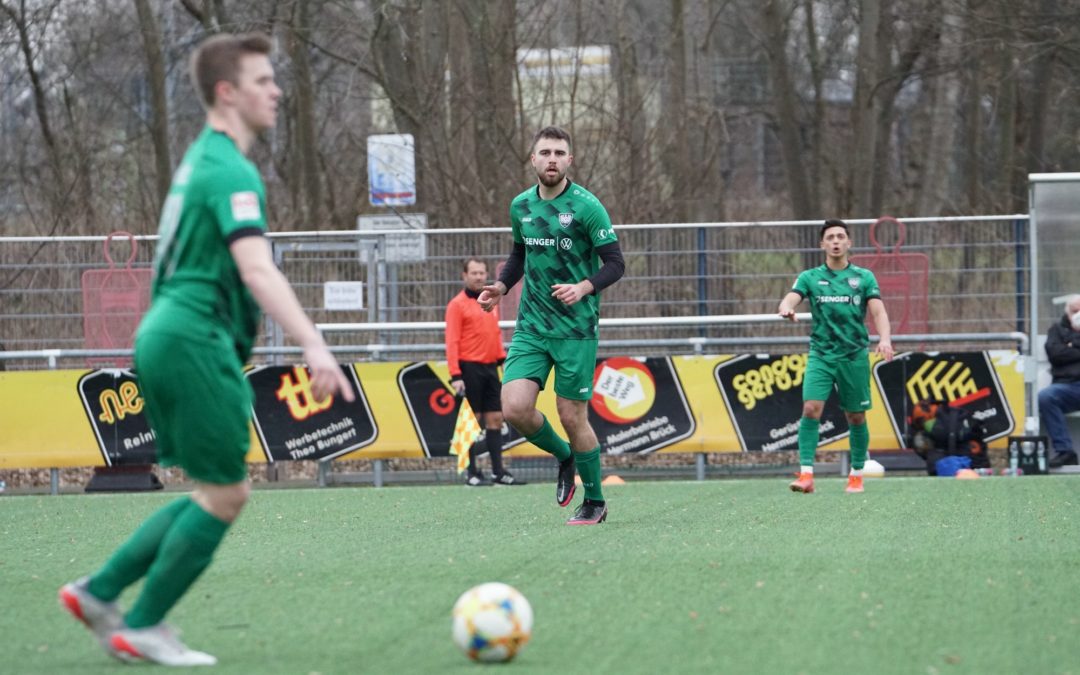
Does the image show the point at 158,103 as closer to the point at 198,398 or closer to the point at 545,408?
the point at 545,408

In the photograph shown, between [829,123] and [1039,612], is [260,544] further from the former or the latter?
[829,123]

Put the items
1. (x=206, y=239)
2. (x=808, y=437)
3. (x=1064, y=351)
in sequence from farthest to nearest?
(x=1064, y=351)
(x=808, y=437)
(x=206, y=239)

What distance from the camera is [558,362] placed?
900 cm

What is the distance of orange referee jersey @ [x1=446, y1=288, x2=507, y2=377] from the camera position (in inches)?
569

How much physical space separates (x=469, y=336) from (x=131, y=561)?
9666 millimetres

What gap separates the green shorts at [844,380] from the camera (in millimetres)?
11977

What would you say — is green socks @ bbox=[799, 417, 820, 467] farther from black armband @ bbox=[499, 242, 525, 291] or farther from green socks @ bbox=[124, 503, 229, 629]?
green socks @ bbox=[124, 503, 229, 629]

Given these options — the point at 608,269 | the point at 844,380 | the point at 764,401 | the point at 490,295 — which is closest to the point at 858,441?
the point at 844,380

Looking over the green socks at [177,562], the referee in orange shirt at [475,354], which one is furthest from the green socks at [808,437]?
the green socks at [177,562]

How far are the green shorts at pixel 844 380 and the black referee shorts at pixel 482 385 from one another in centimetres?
354

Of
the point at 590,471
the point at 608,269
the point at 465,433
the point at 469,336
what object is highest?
the point at 608,269

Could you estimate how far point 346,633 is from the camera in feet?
17.9

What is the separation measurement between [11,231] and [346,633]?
19.5 meters

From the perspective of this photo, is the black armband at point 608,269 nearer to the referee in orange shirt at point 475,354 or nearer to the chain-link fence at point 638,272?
the referee in orange shirt at point 475,354
